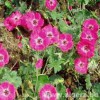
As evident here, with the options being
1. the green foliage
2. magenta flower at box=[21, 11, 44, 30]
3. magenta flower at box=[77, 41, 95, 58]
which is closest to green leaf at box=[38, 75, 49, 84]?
the green foliage

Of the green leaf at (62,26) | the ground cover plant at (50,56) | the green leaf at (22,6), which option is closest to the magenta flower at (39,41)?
the ground cover plant at (50,56)

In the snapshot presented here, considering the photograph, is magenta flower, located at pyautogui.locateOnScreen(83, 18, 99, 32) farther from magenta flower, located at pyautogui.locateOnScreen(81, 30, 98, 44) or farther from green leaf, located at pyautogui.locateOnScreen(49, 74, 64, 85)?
green leaf, located at pyautogui.locateOnScreen(49, 74, 64, 85)

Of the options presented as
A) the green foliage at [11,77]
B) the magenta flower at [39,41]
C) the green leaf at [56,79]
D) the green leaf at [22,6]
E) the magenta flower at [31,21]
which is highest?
the green leaf at [22,6]

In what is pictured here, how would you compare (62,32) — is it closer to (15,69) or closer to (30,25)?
(30,25)

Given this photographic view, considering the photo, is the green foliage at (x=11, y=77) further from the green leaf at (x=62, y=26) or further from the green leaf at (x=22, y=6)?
the green leaf at (x=22, y=6)

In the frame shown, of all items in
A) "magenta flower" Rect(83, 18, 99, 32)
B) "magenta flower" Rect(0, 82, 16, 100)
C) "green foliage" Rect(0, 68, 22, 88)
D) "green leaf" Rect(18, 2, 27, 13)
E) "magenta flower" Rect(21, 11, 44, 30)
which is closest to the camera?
"magenta flower" Rect(0, 82, 16, 100)

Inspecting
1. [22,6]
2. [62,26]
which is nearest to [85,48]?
[62,26]

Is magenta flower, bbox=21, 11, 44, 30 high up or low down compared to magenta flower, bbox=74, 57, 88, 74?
up
